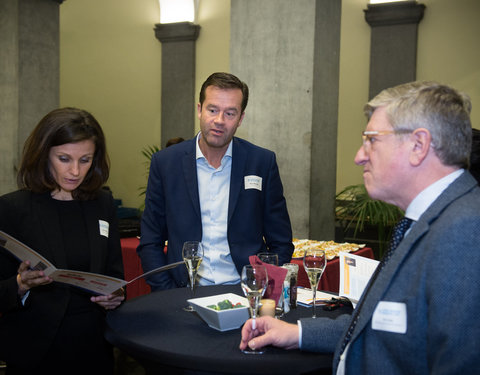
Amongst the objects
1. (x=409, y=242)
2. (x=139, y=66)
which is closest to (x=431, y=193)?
(x=409, y=242)

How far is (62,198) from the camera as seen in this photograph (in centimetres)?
209

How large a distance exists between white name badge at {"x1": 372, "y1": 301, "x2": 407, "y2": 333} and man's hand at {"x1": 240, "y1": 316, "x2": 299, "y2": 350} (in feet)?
1.13

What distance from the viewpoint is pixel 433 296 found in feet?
3.60

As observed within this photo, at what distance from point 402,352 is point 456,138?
0.53 meters

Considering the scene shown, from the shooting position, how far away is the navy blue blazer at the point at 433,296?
106 cm

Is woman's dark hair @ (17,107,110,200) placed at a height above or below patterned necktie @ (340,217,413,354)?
above

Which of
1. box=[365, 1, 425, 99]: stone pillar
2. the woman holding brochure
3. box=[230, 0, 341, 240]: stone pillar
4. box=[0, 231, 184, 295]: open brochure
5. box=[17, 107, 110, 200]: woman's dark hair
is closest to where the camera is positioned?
box=[0, 231, 184, 295]: open brochure

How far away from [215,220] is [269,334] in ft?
3.59

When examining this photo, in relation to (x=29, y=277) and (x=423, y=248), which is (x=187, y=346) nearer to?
(x=29, y=277)

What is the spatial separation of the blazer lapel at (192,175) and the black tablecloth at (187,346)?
69cm

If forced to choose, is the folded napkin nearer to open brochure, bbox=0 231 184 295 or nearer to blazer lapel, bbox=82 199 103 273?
open brochure, bbox=0 231 184 295

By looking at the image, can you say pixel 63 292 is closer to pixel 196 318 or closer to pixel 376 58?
pixel 196 318

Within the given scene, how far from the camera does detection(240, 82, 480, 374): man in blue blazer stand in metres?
1.07

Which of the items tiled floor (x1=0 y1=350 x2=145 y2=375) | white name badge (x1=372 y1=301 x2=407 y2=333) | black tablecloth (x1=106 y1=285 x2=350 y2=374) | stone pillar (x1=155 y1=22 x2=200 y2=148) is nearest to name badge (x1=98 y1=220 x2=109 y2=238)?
black tablecloth (x1=106 y1=285 x2=350 y2=374)
